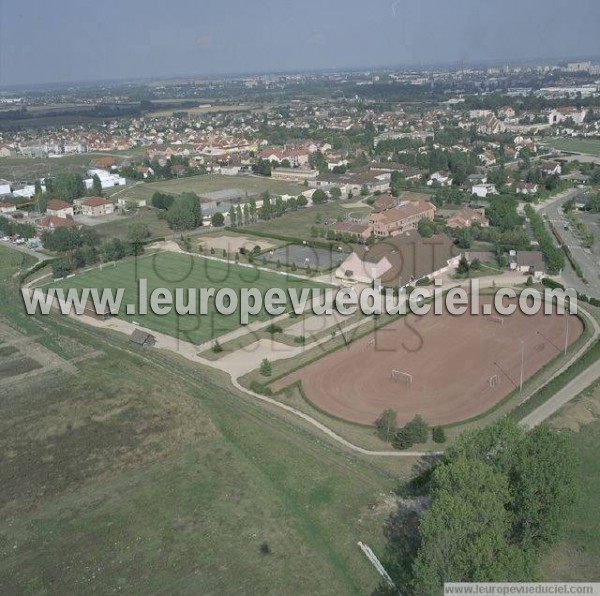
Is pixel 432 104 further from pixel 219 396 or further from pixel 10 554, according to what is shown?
pixel 10 554

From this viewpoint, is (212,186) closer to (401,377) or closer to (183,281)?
(183,281)

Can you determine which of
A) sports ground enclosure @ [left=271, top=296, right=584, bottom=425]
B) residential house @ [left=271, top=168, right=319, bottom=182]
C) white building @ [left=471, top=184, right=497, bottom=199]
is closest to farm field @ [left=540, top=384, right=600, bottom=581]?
sports ground enclosure @ [left=271, top=296, right=584, bottom=425]

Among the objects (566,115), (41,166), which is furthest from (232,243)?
(566,115)

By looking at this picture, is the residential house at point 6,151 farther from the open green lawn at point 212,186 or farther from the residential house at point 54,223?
the residential house at point 54,223

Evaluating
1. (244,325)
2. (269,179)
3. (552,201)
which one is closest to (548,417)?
(244,325)

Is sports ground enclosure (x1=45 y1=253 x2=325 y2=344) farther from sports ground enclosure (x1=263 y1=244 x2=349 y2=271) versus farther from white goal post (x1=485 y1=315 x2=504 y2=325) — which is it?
white goal post (x1=485 y1=315 x2=504 y2=325)
